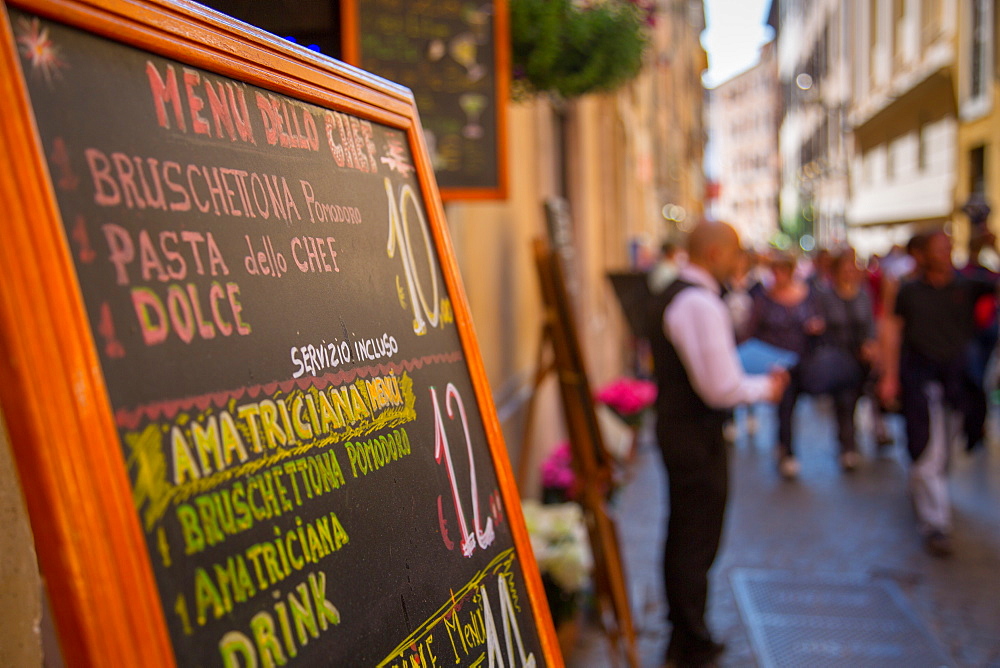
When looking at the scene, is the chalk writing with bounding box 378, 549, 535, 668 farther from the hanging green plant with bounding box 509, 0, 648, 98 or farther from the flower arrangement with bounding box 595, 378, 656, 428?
the flower arrangement with bounding box 595, 378, 656, 428

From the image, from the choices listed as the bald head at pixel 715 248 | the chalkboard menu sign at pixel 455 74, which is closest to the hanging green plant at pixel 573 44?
the chalkboard menu sign at pixel 455 74

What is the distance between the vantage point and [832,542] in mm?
5703

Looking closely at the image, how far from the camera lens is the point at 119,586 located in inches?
33.1

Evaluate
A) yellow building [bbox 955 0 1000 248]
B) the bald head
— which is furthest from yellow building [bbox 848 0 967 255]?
the bald head

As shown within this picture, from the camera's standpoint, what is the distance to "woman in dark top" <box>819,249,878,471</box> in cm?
748

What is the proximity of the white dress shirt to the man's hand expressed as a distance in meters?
0.16

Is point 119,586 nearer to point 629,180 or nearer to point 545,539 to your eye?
point 545,539

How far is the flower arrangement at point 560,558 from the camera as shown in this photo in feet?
12.1

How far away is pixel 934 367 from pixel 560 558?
3.00 m

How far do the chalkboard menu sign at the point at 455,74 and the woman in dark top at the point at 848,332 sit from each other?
4.73m

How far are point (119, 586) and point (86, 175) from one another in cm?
40

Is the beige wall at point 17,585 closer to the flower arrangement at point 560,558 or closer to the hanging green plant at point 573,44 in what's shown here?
the flower arrangement at point 560,558

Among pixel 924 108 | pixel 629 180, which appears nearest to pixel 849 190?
pixel 924 108

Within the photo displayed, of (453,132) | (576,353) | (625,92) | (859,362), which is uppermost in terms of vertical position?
(625,92)
